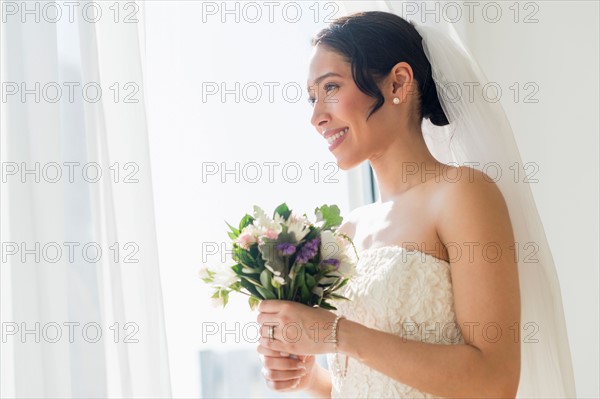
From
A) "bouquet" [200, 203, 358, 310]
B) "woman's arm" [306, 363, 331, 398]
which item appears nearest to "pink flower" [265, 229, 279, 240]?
"bouquet" [200, 203, 358, 310]

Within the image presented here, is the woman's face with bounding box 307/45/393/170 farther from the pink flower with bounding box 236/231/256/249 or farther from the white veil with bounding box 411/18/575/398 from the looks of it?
the pink flower with bounding box 236/231/256/249

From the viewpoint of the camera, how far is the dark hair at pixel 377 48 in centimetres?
197

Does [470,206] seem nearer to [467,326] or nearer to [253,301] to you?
[467,326]

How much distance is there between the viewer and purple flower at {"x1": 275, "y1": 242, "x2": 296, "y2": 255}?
1732 millimetres

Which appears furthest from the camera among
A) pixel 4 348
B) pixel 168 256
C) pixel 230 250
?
pixel 168 256

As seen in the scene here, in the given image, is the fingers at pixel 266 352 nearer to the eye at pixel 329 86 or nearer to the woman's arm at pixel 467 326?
the woman's arm at pixel 467 326

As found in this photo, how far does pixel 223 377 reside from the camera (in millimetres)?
2473

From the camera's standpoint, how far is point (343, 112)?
197cm

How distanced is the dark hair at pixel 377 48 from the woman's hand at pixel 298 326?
550mm

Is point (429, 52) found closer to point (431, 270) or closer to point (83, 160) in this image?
point (431, 270)

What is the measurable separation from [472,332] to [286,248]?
0.45 metres

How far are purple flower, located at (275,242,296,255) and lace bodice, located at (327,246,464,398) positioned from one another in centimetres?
20

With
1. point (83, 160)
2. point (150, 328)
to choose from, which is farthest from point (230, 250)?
point (83, 160)

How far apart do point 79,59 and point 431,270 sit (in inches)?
40.1
